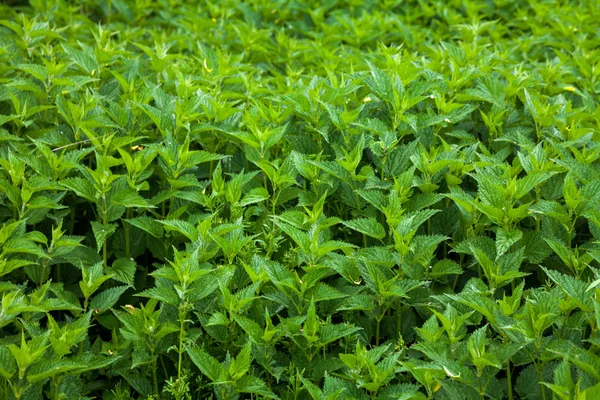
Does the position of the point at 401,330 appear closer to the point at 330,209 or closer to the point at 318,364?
the point at 318,364


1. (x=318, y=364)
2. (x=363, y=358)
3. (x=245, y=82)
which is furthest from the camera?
(x=245, y=82)

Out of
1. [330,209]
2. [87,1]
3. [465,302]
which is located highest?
[465,302]

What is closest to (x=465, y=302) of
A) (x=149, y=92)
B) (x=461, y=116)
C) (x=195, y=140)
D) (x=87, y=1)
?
(x=461, y=116)

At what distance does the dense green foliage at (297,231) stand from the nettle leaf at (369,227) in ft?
0.04

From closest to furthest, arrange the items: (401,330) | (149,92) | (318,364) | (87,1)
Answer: (318,364)
(401,330)
(149,92)
(87,1)

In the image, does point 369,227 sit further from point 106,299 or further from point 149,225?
point 106,299

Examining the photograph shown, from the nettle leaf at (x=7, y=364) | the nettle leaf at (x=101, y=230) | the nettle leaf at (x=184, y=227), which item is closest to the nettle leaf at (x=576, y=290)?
the nettle leaf at (x=184, y=227)

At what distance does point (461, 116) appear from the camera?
358 cm

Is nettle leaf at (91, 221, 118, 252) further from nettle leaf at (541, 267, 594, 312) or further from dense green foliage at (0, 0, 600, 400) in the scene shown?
nettle leaf at (541, 267, 594, 312)

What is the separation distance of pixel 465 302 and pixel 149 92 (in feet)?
5.96

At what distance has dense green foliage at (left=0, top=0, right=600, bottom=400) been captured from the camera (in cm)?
267

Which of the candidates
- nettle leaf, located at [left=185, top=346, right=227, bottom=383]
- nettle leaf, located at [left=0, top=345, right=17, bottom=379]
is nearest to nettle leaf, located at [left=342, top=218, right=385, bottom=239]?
nettle leaf, located at [left=185, top=346, right=227, bottom=383]

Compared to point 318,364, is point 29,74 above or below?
above

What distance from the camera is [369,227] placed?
306cm
